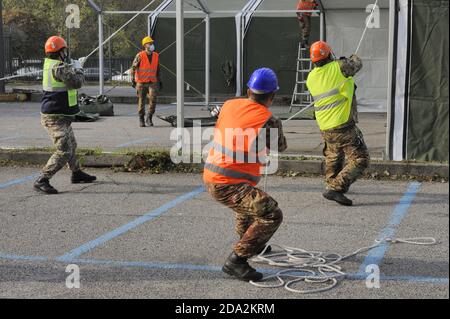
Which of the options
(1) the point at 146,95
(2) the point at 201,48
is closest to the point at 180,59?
(1) the point at 146,95

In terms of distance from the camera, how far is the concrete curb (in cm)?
927

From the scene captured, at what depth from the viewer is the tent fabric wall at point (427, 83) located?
916 centimetres

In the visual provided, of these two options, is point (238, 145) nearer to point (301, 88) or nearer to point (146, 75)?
point (146, 75)

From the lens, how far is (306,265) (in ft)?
18.5

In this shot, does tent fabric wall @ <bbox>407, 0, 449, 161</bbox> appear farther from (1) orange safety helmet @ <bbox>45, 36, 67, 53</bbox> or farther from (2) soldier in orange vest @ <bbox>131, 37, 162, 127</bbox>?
(2) soldier in orange vest @ <bbox>131, 37, 162, 127</bbox>

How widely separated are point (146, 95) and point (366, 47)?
211 inches

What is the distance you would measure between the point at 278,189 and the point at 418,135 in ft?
7.42

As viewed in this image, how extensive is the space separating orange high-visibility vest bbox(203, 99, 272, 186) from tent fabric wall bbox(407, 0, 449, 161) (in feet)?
15.0

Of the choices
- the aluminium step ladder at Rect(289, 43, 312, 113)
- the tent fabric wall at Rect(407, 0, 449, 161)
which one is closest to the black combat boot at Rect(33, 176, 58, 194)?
the tent fabric wall at Rect(407, 0, 449, 161)

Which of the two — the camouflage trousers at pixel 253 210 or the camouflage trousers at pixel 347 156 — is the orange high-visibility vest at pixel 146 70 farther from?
the camouflage trousers at pixel 253 210
